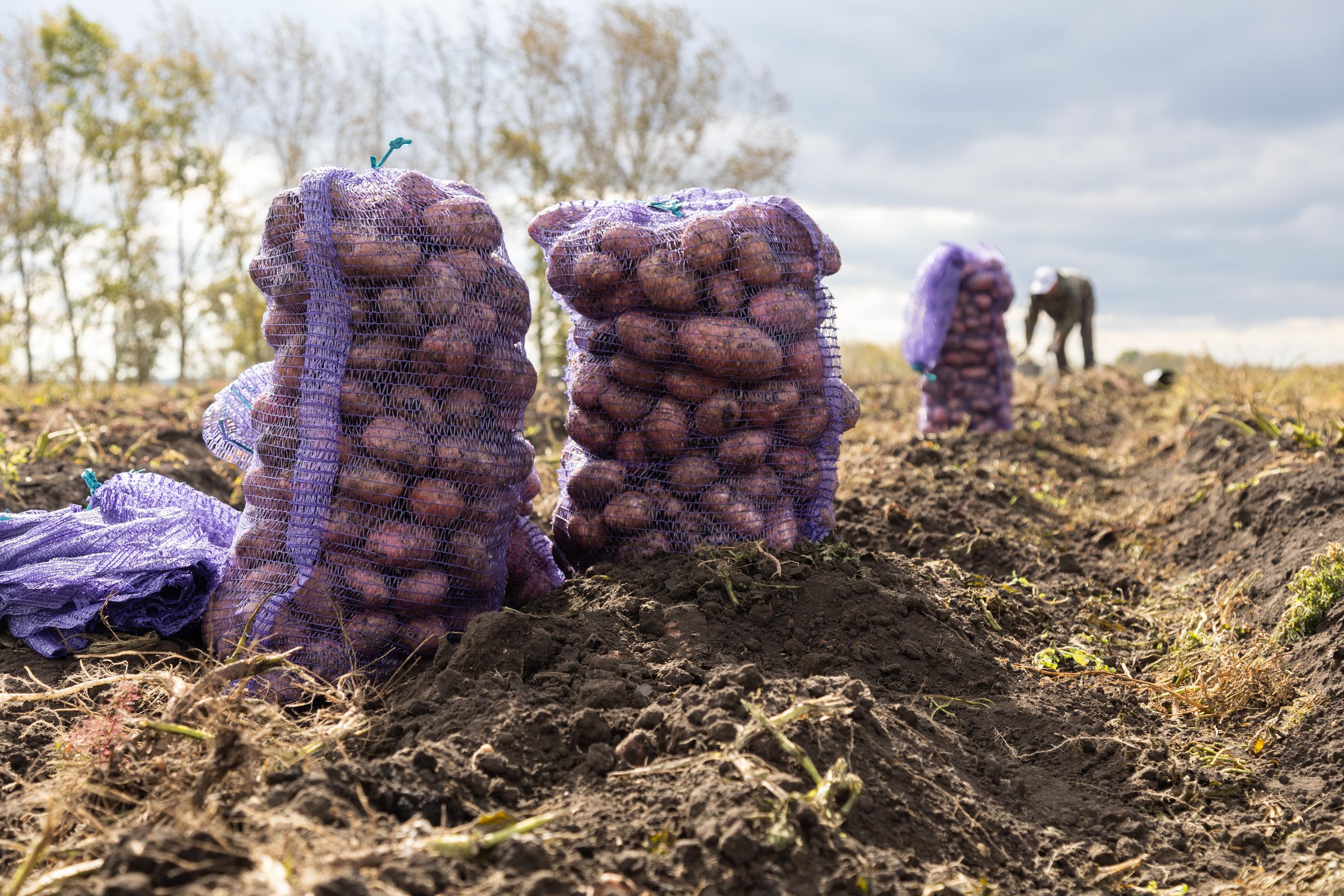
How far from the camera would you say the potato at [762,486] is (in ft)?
10.3

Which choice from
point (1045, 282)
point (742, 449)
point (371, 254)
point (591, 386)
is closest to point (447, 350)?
point (371, 254)

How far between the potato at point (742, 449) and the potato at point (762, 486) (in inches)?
1.6

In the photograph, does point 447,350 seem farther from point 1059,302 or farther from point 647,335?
point 1059,302

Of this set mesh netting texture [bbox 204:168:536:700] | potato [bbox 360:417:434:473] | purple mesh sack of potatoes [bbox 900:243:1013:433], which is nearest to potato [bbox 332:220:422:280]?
mesh netting texture [bbox 204:168:536:700]

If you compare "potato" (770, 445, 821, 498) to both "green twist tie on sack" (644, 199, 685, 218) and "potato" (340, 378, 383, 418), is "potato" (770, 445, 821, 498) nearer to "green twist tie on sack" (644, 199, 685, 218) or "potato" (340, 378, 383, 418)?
"green twist tie on sack" (644, 199, 685, 218)

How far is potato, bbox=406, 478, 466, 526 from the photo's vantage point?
8.87 feet

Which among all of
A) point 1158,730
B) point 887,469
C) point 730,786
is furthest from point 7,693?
point 887,469

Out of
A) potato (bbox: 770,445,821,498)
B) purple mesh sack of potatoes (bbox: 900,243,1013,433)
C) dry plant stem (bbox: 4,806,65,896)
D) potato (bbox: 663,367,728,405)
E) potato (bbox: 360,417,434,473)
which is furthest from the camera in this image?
purple mesh sack of potatoes (bbox: 900,243,1013,433)

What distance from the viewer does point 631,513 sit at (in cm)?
305

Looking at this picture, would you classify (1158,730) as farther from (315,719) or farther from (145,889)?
(145,889)

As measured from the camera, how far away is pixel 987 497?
199 inches

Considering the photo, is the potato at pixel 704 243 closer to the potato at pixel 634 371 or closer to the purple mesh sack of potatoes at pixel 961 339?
the potato at pixel 634 371

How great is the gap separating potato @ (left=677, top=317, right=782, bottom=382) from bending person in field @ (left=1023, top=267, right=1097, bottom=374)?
10.2 m

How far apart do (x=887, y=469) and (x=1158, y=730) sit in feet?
8.90
